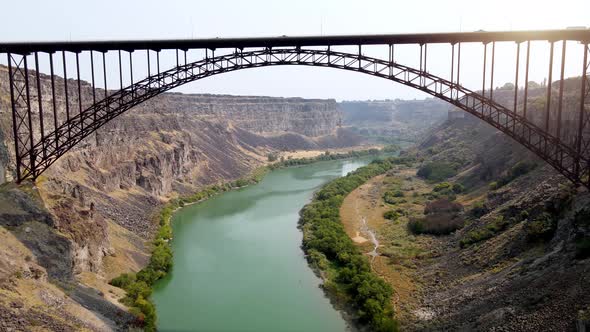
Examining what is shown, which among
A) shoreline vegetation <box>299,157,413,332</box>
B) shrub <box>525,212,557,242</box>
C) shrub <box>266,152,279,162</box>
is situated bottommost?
shrub <box>266,152,279,162</box>

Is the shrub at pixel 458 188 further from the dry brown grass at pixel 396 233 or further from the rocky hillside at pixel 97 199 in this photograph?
the rocky hillside at pixel 97 199

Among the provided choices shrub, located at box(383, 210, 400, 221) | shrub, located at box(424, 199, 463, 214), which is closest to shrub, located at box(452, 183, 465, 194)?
shrub, located at box(424, 199, 463, 214)

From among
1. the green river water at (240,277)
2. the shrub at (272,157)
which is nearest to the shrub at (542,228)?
the green river water at (240,277)

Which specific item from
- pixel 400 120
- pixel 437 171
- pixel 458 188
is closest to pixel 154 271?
pixel 458 188

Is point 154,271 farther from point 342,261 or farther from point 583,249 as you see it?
point 583,249

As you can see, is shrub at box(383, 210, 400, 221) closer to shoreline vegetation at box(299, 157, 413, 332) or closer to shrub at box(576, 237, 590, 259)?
shoreline vegetation at box(299, 157, 413, 332)
